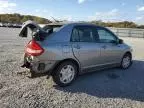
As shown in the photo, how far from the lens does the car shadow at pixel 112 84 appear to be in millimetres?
6055

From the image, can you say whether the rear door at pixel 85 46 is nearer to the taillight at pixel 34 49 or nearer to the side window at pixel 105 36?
the side window at pixel 105 36

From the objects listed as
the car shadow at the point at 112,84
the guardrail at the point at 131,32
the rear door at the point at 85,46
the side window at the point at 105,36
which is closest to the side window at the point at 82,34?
the rear door at the point at 85,46

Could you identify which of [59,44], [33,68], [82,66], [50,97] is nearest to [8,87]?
[33,68]

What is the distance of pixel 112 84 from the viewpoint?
22.7ft

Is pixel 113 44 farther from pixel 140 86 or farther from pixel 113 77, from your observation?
pixel 140 86

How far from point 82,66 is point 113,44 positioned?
1.79m

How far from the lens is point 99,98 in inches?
224

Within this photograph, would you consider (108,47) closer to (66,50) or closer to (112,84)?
(112,84)

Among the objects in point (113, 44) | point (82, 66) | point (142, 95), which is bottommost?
point (142, 95)

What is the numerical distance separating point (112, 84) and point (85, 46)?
1.31 metres

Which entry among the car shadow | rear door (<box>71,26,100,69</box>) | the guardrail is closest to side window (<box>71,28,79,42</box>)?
rear door (<box>71,26,100,69</box>)

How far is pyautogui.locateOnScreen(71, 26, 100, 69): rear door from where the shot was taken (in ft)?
22.0

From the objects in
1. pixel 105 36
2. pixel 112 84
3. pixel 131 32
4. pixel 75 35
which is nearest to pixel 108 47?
pixel 105 36

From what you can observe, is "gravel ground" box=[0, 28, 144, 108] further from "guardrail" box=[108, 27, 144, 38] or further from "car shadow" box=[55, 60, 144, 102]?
"guardrail" box=[108, 27, 144, 38]
